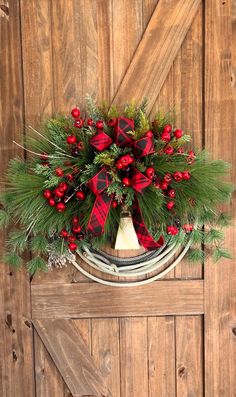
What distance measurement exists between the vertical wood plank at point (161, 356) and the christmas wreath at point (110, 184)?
38 centimetres

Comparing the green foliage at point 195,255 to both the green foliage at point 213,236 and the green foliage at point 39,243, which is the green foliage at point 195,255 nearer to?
the green foliage at point 213,236

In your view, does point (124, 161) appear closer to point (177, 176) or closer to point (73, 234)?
point (177, 176)

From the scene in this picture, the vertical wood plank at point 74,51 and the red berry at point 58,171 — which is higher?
the vertical wood plank at point 74,51

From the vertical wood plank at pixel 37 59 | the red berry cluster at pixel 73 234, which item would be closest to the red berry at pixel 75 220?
the red berry cluster at pixel 73 234

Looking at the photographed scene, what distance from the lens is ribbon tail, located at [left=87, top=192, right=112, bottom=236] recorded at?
1354mm

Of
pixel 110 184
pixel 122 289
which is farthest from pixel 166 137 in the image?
pixel 122 289

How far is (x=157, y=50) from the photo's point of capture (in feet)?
5.25

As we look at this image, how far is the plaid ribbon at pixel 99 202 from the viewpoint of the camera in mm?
1332

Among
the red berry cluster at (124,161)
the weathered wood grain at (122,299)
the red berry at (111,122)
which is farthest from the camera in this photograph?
the weathered wood grain at (122,299)

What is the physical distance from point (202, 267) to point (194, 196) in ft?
1.32

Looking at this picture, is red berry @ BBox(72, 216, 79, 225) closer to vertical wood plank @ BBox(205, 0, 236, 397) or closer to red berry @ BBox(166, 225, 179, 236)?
red berry @ BBox(166, 225, 179, 236)

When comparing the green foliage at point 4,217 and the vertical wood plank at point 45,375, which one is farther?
the vertical wood plank at point 45,375

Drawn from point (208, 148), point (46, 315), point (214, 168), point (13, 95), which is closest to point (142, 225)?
point (214, 168)

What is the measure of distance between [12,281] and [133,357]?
0.59 m
